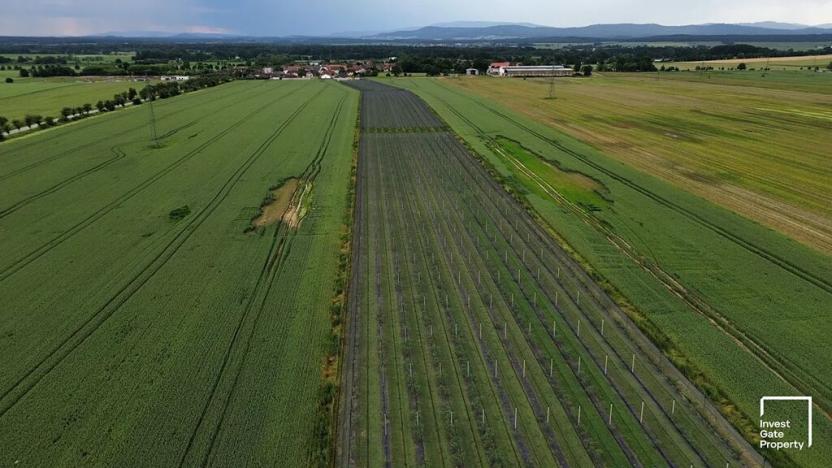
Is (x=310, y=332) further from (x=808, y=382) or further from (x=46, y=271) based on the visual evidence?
(x=808, y=382)

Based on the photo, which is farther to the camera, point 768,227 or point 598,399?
point 768,227

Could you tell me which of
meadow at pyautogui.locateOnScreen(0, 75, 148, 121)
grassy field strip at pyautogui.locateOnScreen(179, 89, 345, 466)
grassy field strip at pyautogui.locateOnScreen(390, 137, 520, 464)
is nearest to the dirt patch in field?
grassy field strip at pyautogui.locateOnScreen(179, 89, 345, 466)

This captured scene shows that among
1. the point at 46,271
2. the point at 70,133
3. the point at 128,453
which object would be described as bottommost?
the point at 128,453

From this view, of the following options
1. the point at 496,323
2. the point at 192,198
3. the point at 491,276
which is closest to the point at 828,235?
the point at 491,276

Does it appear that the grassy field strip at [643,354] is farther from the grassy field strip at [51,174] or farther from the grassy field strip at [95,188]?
the grassy field strip at [51,174]

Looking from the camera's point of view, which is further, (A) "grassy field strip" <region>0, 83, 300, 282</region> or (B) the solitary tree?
(B) the solitary tree

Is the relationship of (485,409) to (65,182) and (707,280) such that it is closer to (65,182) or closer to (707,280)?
(707,280)

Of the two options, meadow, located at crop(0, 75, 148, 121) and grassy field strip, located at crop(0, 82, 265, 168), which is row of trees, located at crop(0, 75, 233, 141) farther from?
meadow, located at crop(0, 75, 148, 121)
